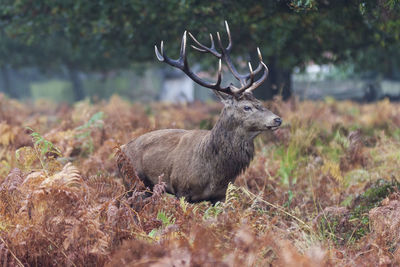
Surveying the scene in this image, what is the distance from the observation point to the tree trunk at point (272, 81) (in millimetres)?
11578

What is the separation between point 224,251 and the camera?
347cm

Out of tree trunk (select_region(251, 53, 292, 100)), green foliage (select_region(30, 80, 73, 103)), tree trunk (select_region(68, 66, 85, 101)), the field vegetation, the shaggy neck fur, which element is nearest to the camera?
the field vegetation

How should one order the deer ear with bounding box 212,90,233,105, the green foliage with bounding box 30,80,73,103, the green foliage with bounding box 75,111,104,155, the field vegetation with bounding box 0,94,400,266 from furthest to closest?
the green foliage with bounding box 30,80,73,103 → the green foliage with bounding box 75,111,104,155 → the deer ear with bounding box 212,90,233,105 → the field vegetation with bounding box 0,94,400,266

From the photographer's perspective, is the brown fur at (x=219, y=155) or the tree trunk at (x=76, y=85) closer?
the brown fur at (x=219, y=155)

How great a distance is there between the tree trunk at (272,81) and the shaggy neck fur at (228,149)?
19.3 feet

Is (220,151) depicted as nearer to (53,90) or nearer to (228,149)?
(228,149)

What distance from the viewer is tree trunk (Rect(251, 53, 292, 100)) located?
456 inches

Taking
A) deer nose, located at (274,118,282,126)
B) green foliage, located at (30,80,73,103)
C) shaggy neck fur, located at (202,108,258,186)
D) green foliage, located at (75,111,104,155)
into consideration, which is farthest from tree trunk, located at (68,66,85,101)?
deer nose, located at (274,118,282,126)

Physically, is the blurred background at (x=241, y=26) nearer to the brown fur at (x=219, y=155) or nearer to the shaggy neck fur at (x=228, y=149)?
the brown fur at (x=219, y=155)

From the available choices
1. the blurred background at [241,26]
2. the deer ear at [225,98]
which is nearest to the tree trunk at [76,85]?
the blurred background at [241,26]

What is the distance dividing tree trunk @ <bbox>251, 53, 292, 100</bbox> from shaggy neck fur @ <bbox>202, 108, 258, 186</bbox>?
587 cm

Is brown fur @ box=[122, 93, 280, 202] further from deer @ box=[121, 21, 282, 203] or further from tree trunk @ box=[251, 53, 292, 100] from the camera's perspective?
tree trunk @ box=[251, 53, 292, 100]

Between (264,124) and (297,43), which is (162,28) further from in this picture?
(264,124)

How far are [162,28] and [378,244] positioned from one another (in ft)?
23.8
